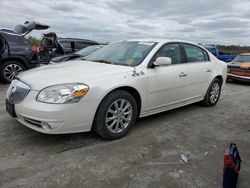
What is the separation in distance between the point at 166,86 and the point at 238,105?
276cm

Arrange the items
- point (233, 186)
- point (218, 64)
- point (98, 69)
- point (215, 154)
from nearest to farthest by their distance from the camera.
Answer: point (233, 186) → point (215, 154) → point (98, 69) → point (218, 64)

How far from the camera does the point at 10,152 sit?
2.99m

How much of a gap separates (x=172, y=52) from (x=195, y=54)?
32.2 inches

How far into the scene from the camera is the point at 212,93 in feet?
17.8

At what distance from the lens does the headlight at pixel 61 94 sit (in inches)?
115

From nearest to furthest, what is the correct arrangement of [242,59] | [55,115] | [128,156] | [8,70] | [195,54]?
1. [55,115]
2. [128,156]
3. [195,54]
4. [8,70]
5. [242,59]

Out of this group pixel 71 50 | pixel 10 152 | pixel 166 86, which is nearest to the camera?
pixel 10 152

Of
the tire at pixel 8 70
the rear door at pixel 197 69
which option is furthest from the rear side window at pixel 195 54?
the tire at pixel 8 70

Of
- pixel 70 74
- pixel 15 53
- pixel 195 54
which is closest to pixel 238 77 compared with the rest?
pixel 195 54

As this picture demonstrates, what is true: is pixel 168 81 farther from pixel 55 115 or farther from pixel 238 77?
pixel 238 77

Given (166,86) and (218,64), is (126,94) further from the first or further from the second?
(218,64)

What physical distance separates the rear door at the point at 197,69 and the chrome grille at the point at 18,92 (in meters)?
2.91

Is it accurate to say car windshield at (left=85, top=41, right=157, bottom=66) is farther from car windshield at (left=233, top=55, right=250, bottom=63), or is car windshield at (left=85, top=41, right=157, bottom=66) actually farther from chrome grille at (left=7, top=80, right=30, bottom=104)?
car windshield at (left=233, top=55, right=250, bottom=63)

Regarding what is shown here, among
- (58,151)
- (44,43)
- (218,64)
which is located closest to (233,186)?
(58,151)
